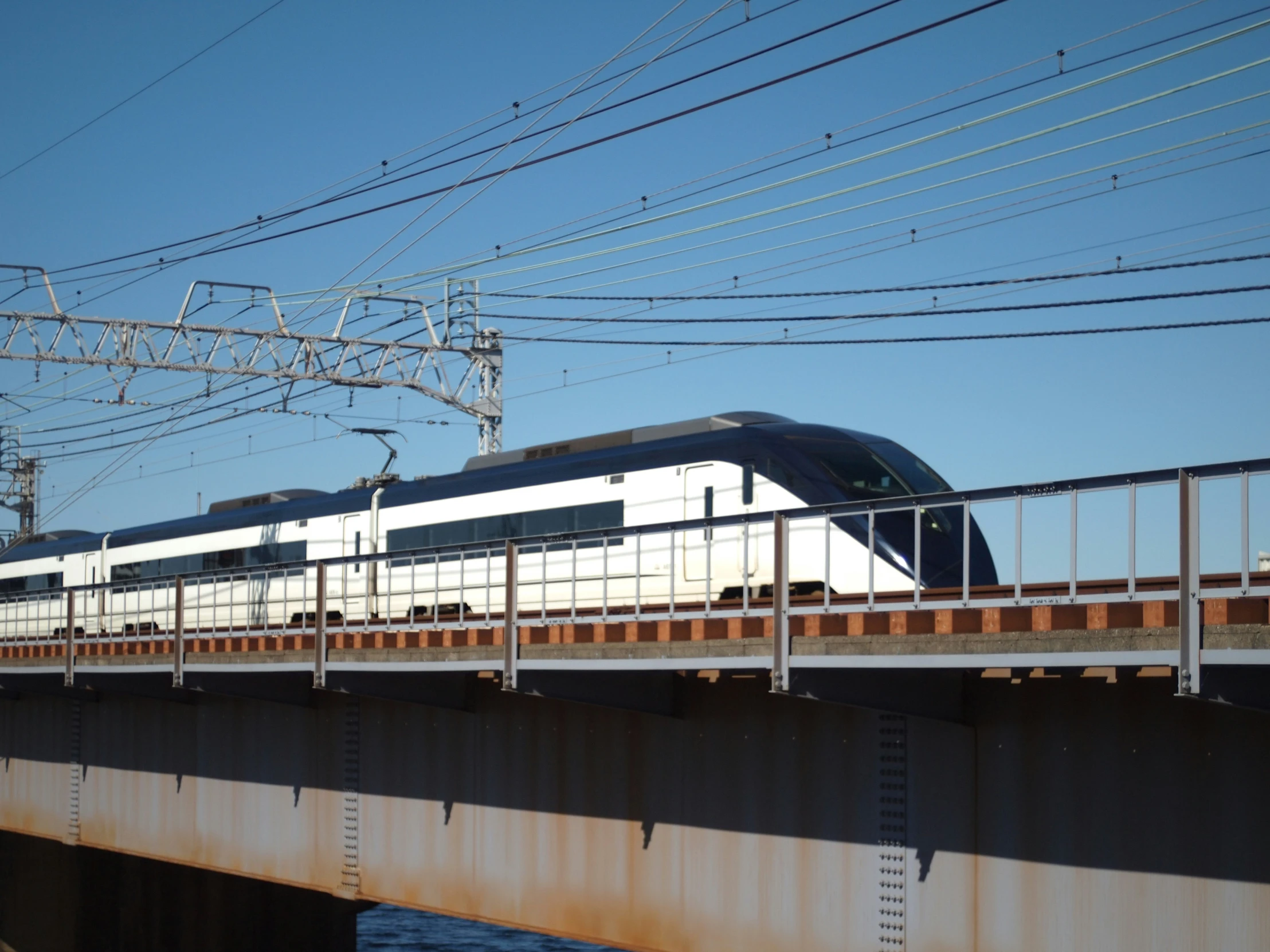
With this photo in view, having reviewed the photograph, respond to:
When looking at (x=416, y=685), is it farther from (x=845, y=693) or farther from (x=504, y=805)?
(x=845, y=693)

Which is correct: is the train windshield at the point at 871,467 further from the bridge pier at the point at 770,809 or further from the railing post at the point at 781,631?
the railing post at the point at 781,631

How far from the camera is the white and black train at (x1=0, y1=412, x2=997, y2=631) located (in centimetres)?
1678

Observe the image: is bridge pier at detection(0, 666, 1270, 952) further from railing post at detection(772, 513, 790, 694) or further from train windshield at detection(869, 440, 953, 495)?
train windshield at detection(869, 440, 953, 495)

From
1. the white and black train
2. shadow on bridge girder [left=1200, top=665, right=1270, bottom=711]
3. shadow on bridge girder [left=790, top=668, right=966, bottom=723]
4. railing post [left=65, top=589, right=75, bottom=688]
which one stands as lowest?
railing post [left=65, top=589, right=75, bottom=688]

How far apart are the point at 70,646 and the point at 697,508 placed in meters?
9.67

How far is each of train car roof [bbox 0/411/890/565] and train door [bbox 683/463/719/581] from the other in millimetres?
207

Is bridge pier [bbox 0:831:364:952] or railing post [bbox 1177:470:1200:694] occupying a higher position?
railing post [bbox 1177:470:1200:694]

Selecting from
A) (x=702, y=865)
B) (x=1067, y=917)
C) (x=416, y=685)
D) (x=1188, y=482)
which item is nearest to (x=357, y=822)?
(x=416, y=685)

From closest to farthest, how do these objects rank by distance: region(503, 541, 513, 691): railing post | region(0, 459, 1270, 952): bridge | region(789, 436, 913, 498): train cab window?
region(0, 459, 1270, 952): bridge, region(503, 541, 513, 691): railing post, region(789, 436, 913, 498): train cab window

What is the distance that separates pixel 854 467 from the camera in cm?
1858

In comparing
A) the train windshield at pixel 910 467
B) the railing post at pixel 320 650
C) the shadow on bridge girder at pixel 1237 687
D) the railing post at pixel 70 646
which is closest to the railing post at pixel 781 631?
the shadow on bridge girder at pixel 1237 687

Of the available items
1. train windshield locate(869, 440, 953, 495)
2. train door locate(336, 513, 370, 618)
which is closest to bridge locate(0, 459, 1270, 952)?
train windshield locate(869, 440, 953, 495)

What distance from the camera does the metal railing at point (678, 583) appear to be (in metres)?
8.58

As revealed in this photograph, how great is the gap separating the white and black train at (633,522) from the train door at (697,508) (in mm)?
24
